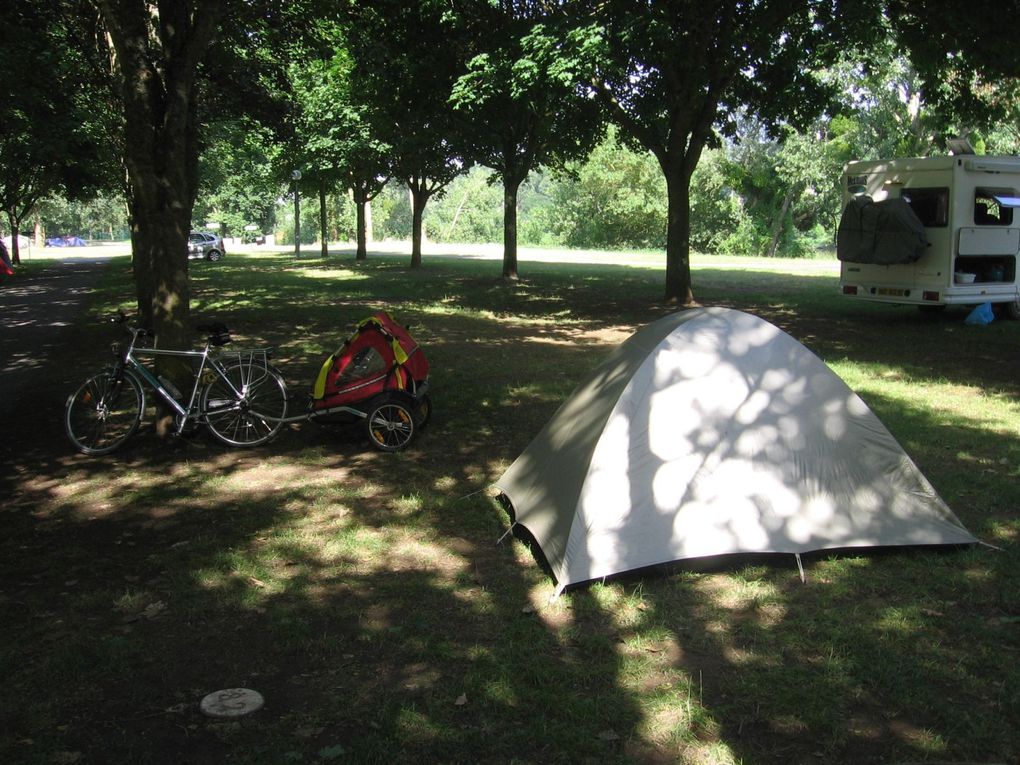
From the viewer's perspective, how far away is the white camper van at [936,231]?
553 inches

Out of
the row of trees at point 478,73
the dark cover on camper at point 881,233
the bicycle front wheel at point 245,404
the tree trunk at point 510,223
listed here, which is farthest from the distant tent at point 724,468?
the tree trunk at point 510,223

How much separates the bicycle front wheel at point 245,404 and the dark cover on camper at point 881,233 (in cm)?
1090

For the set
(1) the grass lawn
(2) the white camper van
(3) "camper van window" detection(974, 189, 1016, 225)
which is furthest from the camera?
(3) "camper van window" detection(974, 189, 1016, 225)

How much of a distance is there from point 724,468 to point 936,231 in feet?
37.5

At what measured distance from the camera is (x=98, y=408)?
23.3 feet

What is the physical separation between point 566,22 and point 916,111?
104 feet

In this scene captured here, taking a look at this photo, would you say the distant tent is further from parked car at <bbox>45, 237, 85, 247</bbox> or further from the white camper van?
parked car at <bbox>45, 237, 85, 247</bbox>

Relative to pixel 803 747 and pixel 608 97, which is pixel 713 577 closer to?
pixel 803 747

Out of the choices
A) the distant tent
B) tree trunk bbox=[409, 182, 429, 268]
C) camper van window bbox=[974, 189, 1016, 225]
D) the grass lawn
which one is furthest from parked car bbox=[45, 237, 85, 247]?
the distant tent

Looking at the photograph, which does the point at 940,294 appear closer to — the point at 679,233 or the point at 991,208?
the point at 991,208

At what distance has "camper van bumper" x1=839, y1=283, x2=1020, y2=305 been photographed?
1409 cm

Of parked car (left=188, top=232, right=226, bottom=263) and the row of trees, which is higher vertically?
the row of trees

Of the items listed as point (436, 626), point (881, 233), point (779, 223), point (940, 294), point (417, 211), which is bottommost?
point (436, 626)

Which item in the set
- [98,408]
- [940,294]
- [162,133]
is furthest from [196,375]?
[940,294]
